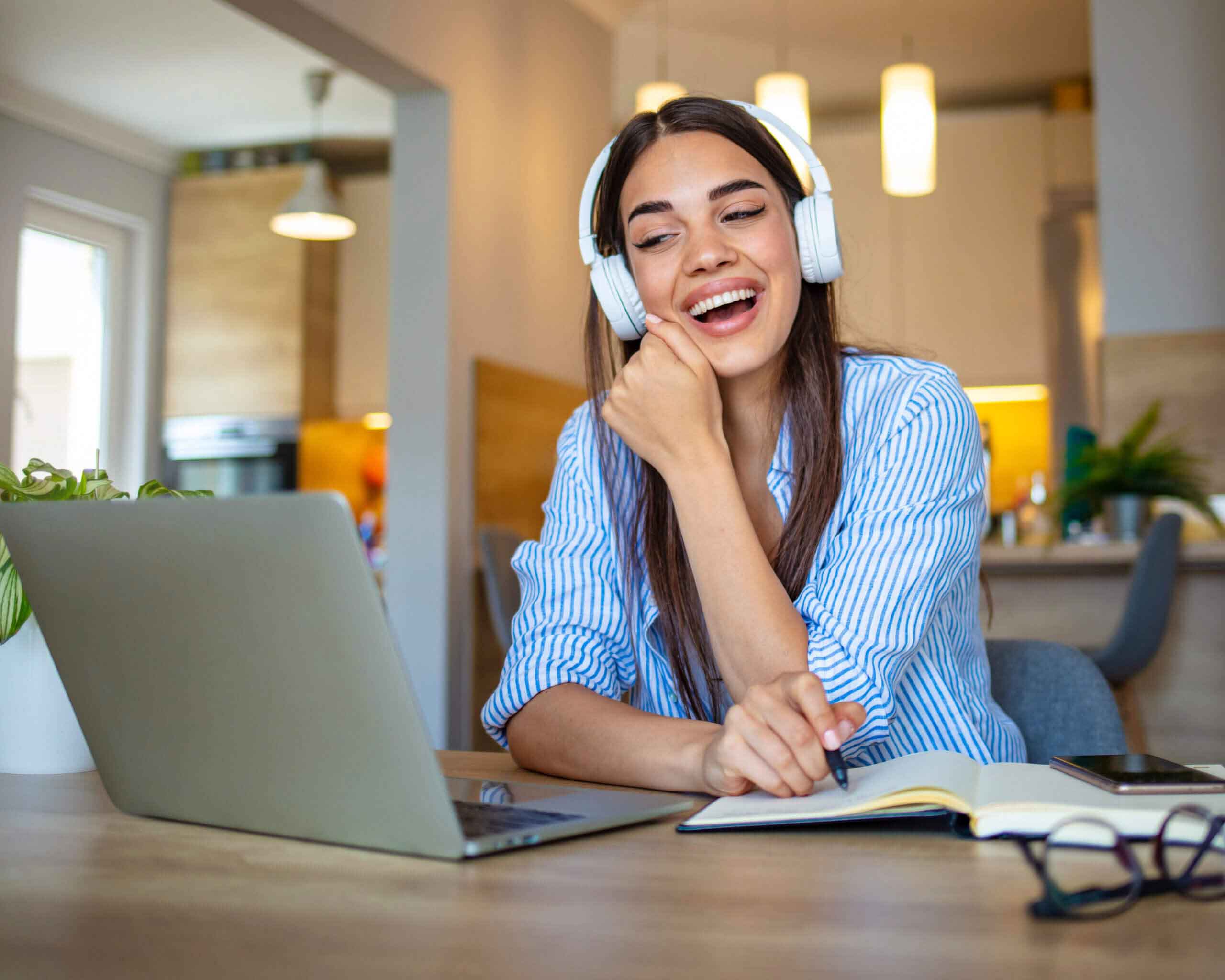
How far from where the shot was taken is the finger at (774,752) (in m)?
0.80

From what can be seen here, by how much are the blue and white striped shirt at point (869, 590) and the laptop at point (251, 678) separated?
11.8 inches

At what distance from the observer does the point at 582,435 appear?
139cm

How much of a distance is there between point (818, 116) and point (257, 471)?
10.3 feet

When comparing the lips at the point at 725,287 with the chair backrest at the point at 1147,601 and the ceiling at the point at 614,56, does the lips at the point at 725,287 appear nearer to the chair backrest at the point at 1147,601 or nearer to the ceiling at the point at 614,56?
the chair backrest at the point at 1147,601

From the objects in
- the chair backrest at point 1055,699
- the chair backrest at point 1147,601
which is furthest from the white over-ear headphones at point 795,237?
the chair backrest at point 1147,601

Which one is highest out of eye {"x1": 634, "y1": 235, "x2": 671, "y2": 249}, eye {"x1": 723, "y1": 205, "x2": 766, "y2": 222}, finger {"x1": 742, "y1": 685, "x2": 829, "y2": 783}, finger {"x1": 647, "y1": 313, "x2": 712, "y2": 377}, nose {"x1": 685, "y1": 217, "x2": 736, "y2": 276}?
eye {"x1": 723, "y1": 205, "x2": 766, "y2": 222}

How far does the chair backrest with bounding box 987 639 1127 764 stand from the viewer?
1.15 meters

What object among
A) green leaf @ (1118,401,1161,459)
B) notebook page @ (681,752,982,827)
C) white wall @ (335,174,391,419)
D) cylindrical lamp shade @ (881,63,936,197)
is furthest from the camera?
white wall @ (335,174,391,419)

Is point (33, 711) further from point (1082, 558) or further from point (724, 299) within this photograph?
point (1082, 558)

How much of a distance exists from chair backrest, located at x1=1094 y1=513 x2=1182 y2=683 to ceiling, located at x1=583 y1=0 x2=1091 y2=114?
A: 2835 millimetres

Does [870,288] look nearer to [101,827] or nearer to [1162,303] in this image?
[1162,303]

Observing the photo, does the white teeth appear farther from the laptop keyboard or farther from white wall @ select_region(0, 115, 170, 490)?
white wall @ select_region(0, 115, 170, 490)

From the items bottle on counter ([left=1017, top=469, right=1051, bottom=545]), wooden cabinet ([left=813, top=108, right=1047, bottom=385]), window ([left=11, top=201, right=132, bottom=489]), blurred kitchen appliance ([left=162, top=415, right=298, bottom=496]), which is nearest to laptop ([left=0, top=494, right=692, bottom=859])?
bottle on counter ([left=1017, top=469, right=1051, bottom=545])

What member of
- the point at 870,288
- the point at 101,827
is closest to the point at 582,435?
the point at 101,827
